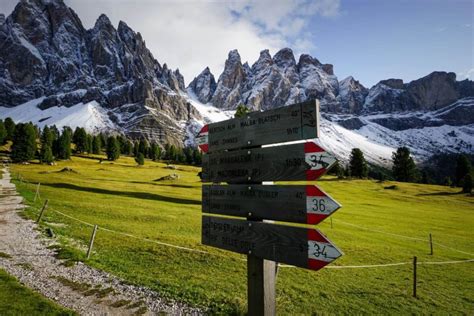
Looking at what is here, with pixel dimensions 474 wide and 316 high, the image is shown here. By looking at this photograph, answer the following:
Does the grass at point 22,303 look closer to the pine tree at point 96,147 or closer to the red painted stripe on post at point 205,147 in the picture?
the red painted stripe on post at point 205,147

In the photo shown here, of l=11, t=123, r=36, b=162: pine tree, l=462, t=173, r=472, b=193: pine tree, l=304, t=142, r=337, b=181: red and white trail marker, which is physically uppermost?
l=11, t=123, r=36, b=162: pine tree

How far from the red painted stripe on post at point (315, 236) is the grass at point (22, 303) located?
796cm

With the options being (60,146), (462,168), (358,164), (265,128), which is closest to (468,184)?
(462,168)

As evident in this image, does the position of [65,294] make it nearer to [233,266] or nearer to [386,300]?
[233,266]

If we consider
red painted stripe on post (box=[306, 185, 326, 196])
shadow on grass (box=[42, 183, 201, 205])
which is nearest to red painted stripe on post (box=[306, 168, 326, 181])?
red painted stripe on post (box=[306, 185, 326, 196])

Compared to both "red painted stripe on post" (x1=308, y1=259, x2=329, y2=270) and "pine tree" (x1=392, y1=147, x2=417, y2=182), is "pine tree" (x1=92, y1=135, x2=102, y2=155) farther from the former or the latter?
"red painted stripe on post" (x1=308, y1=259, x2=329, y2=270)

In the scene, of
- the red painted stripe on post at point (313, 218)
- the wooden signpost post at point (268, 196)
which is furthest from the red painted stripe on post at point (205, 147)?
the red painted stripe on post at point (313, 218)

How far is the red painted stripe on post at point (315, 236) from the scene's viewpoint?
17.2 ft

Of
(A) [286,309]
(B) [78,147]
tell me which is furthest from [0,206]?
(B) [78,147]

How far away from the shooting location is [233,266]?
52.3 feet

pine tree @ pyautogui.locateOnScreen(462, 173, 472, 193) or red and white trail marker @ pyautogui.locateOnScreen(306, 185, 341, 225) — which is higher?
red and white trail marker @ pyautogui.locateOnScreen(306, 185, 341, 225)

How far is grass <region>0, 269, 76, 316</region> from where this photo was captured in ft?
29.3

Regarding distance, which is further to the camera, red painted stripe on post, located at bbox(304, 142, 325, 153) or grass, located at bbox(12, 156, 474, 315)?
grass, located at bbox(12, 156, 474, 315)

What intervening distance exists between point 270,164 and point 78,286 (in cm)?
952
